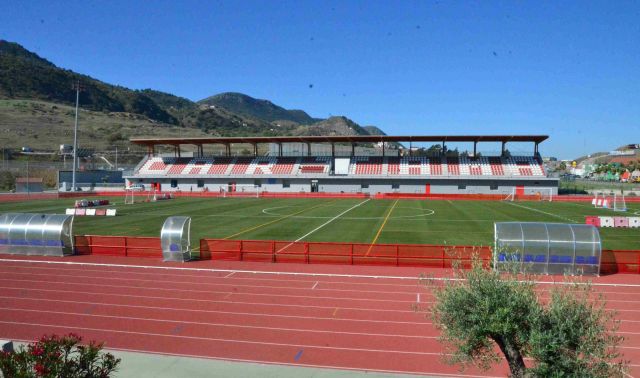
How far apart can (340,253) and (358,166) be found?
5496cm

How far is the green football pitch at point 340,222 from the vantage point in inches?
1169

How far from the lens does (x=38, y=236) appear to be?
2411 centimetres

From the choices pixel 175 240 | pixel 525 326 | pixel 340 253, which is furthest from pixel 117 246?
pixel 525 326

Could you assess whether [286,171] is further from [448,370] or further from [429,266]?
[448,370]

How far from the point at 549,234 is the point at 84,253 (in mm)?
23138

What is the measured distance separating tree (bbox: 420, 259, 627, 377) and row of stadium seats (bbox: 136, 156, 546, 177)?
66141 millimetres

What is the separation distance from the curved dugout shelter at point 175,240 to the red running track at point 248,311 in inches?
35.2

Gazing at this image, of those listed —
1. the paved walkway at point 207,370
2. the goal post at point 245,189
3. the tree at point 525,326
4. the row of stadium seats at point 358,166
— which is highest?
the row of stadium seats at point 358,166

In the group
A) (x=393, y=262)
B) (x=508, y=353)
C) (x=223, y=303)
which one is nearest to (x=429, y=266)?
(x=393, y=262)

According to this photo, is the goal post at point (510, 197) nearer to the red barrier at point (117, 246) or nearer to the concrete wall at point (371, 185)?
the concrete wall at point (371, 185)

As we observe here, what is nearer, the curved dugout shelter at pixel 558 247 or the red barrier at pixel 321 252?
the curved dugout shelter at pixel 558 247

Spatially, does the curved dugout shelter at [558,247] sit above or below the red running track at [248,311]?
above

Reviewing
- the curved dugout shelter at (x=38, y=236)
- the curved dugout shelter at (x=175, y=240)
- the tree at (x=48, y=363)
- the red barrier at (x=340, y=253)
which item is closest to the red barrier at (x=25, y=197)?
the curved dugout shelter at (x=38, y=236)

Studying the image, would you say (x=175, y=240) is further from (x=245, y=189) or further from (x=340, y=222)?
(x=245, y=189)
